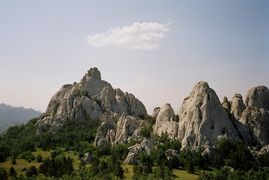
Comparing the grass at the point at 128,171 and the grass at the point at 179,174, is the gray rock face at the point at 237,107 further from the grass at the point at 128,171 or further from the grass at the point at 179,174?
the grass at the point at 128,171

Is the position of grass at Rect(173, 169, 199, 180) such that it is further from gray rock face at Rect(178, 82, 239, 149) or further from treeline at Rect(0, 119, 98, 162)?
treeline at Rect(0, 119, 98, 162)

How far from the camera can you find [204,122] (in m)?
130

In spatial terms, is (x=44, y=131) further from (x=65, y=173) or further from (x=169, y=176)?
(x=169, y=176)

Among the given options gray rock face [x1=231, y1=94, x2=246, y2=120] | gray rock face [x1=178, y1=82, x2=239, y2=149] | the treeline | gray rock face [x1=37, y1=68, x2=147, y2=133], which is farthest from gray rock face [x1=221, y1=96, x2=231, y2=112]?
the treeline

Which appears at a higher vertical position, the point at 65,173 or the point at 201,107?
the point at 201,107

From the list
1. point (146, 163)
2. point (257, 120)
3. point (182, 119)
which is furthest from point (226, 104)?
point (146, 163)

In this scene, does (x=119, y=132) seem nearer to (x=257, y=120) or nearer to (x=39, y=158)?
(x=39, y=158)

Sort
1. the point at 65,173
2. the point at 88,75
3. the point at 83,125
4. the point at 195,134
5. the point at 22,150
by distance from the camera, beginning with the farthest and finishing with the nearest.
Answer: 1. the point at 88,75
2. the point at 83,125
3. the point at 22,150
4. the point at 195,134
5. the point at 65,173

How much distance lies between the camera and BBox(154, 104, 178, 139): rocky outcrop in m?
139

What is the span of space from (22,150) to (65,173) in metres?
48.3

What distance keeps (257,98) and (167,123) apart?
113 feet

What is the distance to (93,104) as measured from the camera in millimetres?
179125

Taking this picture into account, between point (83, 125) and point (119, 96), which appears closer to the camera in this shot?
point (83, 125)

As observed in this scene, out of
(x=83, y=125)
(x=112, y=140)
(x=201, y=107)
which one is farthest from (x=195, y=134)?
(x=83, y=125)
